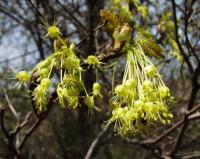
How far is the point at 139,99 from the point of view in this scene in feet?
4.94

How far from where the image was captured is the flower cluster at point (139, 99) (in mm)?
1485

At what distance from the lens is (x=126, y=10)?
3.51 m

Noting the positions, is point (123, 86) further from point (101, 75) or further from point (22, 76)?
point (101, 75)

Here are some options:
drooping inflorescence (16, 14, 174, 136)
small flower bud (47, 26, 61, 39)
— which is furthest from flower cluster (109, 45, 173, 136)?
small flower bud (47, 26, 61, 39)

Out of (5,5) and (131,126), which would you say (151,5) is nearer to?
(5,5)

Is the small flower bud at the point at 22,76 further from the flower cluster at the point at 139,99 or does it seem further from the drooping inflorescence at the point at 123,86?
the flower cluster at the point at 139,99

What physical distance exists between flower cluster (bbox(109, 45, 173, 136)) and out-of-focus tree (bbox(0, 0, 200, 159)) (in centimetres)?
15

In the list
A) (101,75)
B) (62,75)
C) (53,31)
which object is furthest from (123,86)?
(101,75)

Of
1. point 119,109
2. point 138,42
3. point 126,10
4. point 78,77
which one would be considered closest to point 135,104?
point 119,109

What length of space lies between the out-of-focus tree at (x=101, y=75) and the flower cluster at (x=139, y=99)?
150mm

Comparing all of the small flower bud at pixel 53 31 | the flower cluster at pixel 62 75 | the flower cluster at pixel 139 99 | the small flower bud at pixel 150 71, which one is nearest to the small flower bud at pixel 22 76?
the flower cluster at pixel 62 75

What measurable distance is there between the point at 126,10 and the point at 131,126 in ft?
6.94

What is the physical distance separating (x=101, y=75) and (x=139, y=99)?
2421mm

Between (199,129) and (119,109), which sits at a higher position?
(119,109)
